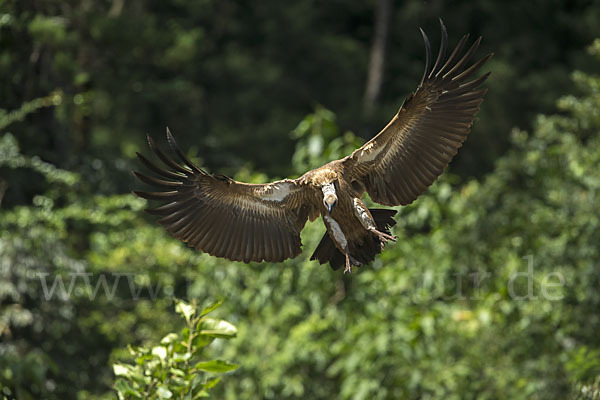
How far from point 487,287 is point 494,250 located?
1.14 ft

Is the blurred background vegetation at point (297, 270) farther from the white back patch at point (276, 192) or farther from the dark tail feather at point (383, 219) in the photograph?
the white back patch at point (276, 192)

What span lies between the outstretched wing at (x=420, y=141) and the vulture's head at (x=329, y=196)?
0.29 m

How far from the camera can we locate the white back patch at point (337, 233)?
4496 millimetres

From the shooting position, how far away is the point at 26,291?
7945mm

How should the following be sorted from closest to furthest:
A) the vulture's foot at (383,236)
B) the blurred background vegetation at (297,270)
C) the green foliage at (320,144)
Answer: the vulture's foot at (383,236) → the blurred background vegetation at (297,270) → the green foliage at (320,144)

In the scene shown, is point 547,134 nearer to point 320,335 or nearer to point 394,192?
point 320,335

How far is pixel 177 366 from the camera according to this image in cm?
427

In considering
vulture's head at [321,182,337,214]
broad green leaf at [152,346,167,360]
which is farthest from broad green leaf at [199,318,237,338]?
vulture's head at [321,182,337,214]

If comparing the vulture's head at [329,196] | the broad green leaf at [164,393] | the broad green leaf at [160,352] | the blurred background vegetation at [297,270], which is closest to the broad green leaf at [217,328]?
the broad green leaf at [160,352]

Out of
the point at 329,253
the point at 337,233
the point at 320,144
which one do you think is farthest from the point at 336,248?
the point at 320,144

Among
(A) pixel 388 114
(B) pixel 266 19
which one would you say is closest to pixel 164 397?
(A) pixel 388 114

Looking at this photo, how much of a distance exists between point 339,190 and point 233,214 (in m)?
0.66

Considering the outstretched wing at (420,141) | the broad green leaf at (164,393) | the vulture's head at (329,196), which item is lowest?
the broad green leaf at (164,393)

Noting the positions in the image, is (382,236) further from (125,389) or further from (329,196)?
(125,389)
